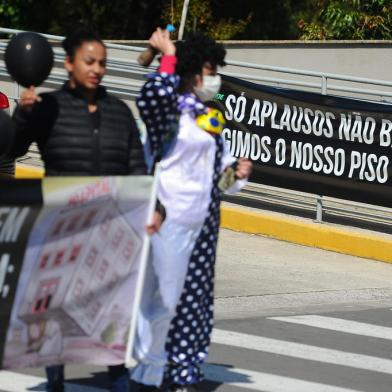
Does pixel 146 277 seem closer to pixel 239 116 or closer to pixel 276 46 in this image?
pixel 239 116

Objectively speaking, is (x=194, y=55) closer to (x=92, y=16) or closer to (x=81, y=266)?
(x=81, y=266)

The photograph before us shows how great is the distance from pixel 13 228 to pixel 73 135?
631 millimetres

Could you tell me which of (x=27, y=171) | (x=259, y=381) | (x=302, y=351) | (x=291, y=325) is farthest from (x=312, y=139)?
(x=259, y=381)

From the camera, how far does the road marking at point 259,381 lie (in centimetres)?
752

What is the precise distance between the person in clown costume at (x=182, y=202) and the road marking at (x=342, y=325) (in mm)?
2616

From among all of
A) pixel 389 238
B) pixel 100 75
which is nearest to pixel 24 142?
pixel 100 75

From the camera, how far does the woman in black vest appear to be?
6332 mm

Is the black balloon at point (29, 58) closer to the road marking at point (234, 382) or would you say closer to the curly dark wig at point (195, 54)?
the curly dark wig at point (195, 54)

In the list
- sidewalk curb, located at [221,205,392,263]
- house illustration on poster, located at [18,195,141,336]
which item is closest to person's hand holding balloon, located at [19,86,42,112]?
house illustration on poster, located at [18,195,141,336]

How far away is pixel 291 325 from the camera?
9453 mm

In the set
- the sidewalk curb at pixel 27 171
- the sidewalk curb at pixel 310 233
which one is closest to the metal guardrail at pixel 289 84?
the sidewalk curb at pixel 310 233

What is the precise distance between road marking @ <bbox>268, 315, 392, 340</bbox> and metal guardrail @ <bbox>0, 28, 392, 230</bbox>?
357 centimetres

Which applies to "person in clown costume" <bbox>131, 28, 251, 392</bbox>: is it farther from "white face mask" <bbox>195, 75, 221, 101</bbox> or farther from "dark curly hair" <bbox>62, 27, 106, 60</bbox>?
"dark curly hair" <bbox>62, 27, 106, 60</bbox>

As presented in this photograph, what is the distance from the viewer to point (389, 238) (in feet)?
41.8
